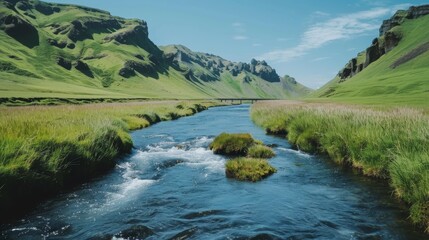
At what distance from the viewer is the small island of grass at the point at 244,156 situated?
67.3ft

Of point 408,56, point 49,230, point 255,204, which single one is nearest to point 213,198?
point 255,204

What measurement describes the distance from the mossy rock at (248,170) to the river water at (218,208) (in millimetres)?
602

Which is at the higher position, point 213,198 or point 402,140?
point 402,140

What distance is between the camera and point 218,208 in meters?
15.0

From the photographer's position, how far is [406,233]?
1191 centimetres

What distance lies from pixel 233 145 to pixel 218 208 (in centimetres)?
1383

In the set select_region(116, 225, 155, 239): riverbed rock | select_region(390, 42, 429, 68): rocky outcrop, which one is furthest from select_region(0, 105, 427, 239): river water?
select_region(390, 42, 429, 68): rocky outcrop

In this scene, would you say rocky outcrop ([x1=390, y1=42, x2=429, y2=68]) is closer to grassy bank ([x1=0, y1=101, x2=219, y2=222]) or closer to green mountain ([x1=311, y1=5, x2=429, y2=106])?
green mountain ([x1=311, y1=5, x2=429, y2=106])

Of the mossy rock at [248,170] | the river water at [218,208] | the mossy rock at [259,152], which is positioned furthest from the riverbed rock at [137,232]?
the mossy rock at [259,152]

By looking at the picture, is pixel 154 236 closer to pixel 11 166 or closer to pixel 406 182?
pixel 11 166

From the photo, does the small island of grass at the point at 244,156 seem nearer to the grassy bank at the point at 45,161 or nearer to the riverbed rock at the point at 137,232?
the grassy bank at the point at 45,161

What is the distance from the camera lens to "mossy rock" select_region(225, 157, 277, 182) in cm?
2020

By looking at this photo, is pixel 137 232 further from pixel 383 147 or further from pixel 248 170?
pixel 383 147

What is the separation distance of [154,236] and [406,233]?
8.46m
